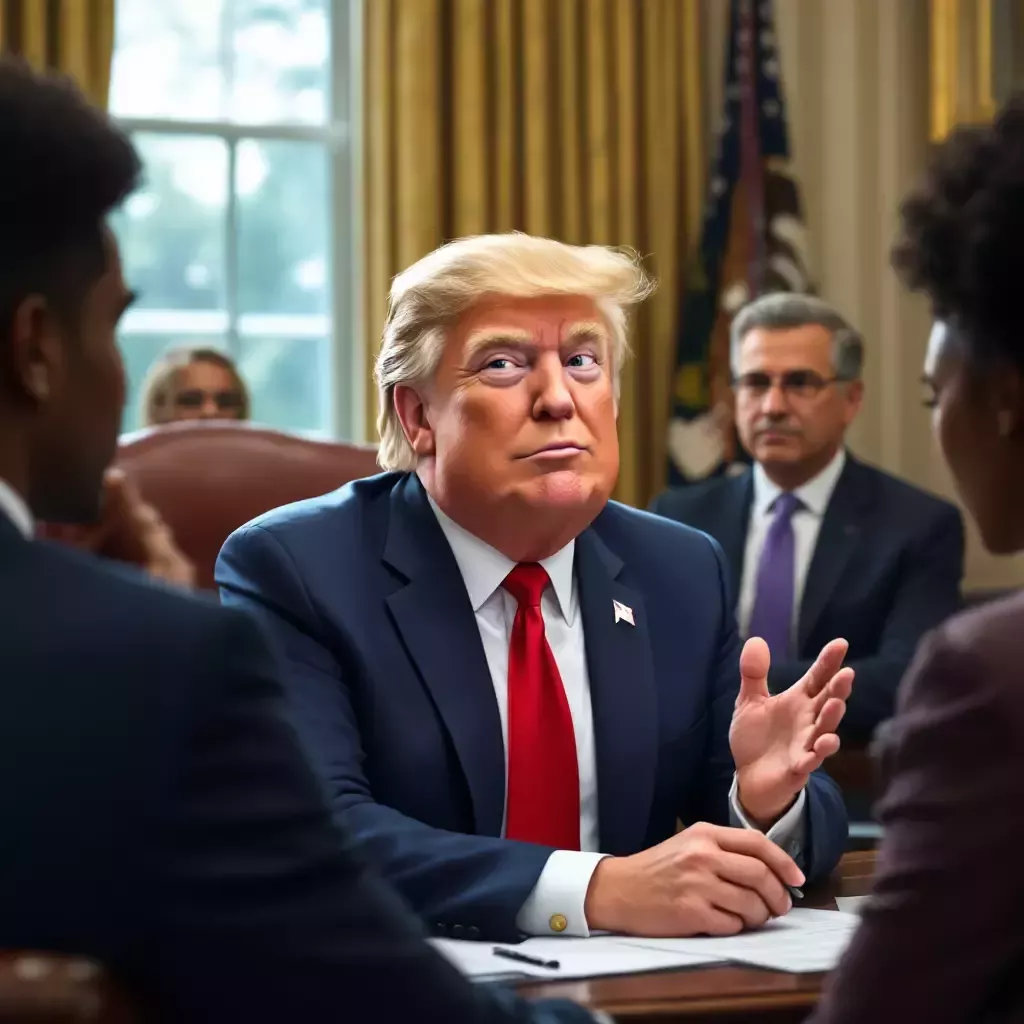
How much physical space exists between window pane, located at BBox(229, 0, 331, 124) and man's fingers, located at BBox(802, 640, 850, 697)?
4199 mm

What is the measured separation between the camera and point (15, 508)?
3.81ft

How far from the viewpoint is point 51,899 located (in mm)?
1005

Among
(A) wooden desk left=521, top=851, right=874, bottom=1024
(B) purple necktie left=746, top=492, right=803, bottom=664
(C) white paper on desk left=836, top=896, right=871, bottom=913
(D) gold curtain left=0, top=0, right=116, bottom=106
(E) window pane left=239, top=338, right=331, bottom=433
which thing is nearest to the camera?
(A) wooden desk left=521, top=851, right=874, bottom=1024

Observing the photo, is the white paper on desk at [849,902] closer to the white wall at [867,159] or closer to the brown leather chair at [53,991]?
the brown leather chair at [53,991]

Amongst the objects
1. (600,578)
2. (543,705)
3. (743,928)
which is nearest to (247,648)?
(743,928)

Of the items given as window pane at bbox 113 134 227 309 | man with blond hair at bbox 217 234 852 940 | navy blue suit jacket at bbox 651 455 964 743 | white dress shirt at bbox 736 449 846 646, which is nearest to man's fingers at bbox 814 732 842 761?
man with blond hair at bbox 217 234 852 940

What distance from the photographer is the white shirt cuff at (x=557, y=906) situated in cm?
185

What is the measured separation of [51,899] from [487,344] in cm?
141

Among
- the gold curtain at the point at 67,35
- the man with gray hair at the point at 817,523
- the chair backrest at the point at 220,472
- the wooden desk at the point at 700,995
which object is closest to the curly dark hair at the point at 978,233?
the wooden desk at the point at 700,995

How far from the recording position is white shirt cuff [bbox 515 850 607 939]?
1853mm

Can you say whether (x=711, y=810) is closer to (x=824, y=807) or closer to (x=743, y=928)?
(x=824, y=807)

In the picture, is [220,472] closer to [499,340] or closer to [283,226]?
[499,340]

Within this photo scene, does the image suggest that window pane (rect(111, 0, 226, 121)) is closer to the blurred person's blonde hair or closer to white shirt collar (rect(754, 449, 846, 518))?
the blurred person's blonde hair

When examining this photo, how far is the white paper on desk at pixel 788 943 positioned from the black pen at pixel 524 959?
145 millimetres
